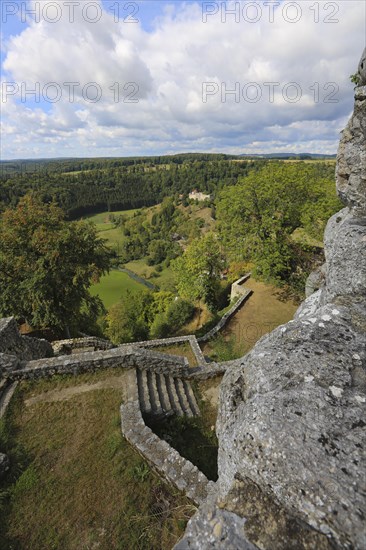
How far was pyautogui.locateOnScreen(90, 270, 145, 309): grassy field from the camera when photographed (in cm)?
5825

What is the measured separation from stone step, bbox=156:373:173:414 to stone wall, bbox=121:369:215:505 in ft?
4.03

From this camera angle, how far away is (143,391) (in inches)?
383

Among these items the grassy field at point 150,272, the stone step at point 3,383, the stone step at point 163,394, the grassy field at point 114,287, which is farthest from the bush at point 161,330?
the grassy field at point 150,272

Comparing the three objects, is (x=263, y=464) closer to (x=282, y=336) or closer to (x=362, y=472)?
(x=362, y=472)

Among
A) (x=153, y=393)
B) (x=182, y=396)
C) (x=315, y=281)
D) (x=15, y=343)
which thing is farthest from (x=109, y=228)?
(x=153, y=393)

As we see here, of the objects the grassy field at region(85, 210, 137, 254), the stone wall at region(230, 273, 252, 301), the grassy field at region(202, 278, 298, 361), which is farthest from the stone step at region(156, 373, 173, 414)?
the grassy field at region(85, 210, 137, 254)

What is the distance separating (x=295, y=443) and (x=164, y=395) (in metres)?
7.34

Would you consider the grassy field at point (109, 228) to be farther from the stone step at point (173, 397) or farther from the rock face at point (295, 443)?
the rock face at point (295, 443)

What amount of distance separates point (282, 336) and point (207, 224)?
87.2 meters

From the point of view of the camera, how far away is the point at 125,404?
346 inches

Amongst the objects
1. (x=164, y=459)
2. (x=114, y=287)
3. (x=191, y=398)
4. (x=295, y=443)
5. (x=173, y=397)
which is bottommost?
(x=114, y=287)

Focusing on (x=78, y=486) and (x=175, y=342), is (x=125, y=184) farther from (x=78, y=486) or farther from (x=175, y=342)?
(x=78, y=486)

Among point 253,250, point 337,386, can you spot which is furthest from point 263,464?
point 253,250

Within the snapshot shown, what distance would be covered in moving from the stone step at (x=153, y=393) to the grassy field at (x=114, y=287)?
46.0 metres
